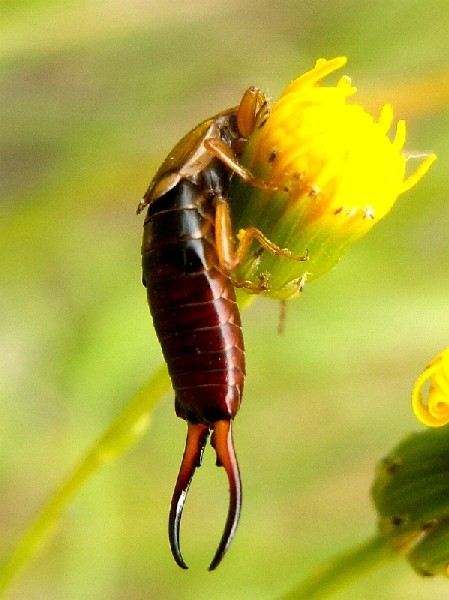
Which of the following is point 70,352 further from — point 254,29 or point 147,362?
point 254,29

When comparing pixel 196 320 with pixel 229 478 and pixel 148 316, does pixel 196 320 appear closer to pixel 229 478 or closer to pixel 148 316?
pixel 229 478

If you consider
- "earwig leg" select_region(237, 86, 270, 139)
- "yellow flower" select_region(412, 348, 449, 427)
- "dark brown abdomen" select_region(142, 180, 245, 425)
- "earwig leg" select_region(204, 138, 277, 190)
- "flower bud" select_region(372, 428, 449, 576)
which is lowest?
"flower bud" select_region(372, 428, 449, 576)

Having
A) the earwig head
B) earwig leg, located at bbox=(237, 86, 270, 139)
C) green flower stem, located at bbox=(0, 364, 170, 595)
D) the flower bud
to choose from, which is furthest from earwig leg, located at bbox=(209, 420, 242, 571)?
earwig leg, located at bbox=(237, 86, 270, 139)

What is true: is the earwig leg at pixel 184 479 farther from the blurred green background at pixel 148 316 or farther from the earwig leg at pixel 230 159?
the blurred green background at pixel 148 316

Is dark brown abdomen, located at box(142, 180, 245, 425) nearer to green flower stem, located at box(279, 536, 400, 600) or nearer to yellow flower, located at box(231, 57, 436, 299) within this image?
yellow flower, located at box(231, 57, 436, 299)

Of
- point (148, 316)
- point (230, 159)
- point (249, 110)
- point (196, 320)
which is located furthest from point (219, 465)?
point (148, 316)

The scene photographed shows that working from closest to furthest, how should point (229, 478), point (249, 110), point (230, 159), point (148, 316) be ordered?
point (229, 478) < point (230, 159) < point (249, 110) < point (148, 316)
